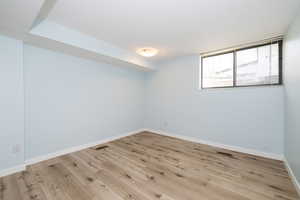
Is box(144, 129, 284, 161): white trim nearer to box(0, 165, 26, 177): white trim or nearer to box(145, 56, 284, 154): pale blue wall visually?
box(145, 56, 284, 154): pale blue wall

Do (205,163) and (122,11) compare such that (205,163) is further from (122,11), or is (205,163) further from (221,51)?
(122,11)

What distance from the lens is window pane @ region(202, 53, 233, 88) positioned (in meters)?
3.05

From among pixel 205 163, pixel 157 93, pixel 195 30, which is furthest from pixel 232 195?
pixel 157 93

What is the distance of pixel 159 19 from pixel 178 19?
285 millimetres

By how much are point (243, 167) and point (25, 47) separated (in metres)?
4.39

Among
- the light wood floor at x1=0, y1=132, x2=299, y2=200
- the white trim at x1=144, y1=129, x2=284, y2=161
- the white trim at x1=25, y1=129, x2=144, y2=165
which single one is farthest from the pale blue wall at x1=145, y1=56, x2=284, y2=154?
the white trim at x1=25, y1=129, x2=144, y2=165

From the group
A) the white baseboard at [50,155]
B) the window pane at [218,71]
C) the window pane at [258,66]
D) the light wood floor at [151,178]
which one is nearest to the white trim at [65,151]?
the white baseboard at [50,155]

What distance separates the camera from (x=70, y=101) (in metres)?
2.76

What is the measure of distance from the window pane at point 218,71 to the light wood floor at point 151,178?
1672 millimetres

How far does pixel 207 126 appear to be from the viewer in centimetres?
321

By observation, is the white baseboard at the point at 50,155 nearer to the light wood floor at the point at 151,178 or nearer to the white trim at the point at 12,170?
the white trim at the point at 12,170

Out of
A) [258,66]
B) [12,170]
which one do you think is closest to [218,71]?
[258,66]

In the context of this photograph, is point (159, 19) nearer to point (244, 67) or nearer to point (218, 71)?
point (218, 71)

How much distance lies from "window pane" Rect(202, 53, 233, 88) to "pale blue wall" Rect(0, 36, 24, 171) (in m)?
3.92
